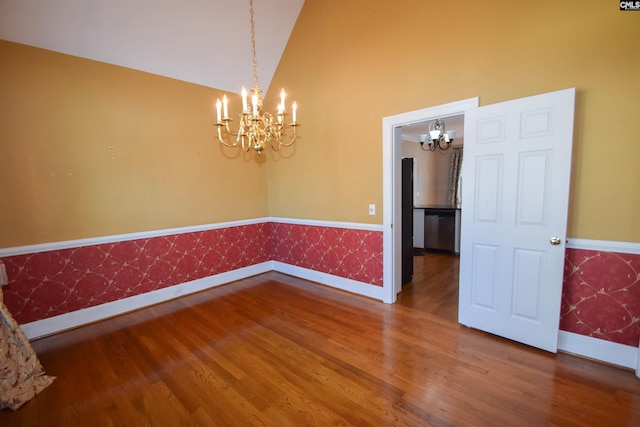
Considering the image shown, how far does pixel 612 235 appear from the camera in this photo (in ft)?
6.85

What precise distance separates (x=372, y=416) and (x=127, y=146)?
143 inches

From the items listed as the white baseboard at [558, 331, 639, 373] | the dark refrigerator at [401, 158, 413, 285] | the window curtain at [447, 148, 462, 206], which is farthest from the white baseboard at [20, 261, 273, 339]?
the window curtain at [447, 148, 462, 206]

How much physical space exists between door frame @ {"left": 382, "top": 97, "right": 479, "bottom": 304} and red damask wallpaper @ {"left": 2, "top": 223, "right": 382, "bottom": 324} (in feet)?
0.43

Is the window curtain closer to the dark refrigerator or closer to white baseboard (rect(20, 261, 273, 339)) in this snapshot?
the dark refrigerator

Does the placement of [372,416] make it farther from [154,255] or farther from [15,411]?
[154,255]

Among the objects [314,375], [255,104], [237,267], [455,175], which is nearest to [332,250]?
[237,267]

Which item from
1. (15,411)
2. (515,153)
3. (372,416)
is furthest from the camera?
(515,153)

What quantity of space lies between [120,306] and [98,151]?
1.79 m

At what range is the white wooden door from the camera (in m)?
2.15

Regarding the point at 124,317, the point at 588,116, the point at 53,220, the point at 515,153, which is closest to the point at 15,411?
the point at 124,317

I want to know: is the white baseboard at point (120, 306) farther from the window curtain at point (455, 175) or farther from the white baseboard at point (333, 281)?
the window curtain at point (455, 175)

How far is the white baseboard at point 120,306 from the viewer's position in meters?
2.81

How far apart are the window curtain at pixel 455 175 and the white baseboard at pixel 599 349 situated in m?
4.23

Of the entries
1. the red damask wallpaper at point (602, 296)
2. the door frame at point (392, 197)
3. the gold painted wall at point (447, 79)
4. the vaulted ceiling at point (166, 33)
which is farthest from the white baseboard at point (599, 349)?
the vaulted ceiling at point (166, 33)
